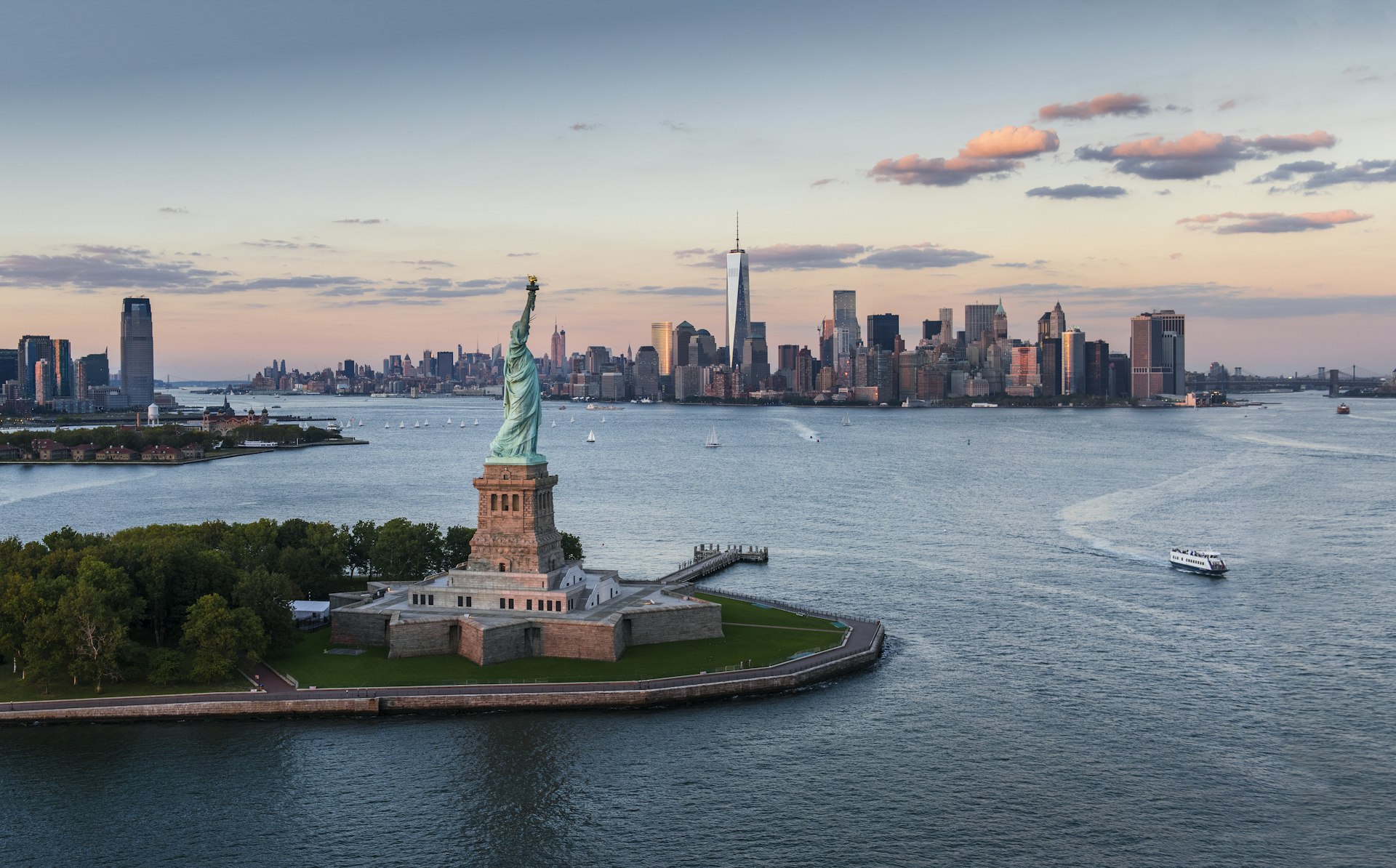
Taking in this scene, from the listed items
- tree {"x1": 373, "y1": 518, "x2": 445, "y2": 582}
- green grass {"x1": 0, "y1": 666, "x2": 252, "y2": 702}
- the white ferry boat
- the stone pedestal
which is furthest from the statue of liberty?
the white ferry boat

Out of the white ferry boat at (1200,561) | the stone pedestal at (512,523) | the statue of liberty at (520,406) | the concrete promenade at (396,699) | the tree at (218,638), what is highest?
the statue of liberty at (520,406)

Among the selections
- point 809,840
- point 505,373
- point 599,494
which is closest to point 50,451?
point 599,494

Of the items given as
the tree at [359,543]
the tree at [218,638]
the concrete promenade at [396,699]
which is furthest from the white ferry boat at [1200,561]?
the tree at [218,638]

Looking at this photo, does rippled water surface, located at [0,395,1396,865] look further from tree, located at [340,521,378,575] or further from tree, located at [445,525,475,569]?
tree, located at [340,521,378,575]

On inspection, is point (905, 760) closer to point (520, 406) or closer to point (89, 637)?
point (520, 406)

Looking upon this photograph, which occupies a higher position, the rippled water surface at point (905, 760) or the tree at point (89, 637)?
the tree at point (89, 637)

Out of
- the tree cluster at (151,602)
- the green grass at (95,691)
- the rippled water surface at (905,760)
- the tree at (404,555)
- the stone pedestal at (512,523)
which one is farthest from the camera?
the tree at (404,555)

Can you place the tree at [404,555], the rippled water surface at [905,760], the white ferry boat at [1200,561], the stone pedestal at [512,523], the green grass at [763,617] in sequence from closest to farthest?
the rippled water surface at [905,760] < the stone pedestal at [512,523] < the green grass at [763,617] < the tree at [404,555] < the white ferry boat at [1200,561]

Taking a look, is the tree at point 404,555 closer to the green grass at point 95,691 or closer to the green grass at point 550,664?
the green grass at point 550,664

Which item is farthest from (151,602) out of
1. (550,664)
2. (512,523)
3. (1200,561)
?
(1200,561)
